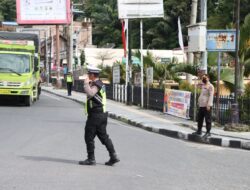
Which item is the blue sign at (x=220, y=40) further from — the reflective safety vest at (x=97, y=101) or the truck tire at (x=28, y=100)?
the truck tire at (x=28, y=100)

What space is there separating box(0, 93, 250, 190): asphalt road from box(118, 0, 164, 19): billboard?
10861 millimetres

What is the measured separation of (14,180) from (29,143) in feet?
14.5

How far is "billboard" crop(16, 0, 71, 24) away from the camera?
1929 inches

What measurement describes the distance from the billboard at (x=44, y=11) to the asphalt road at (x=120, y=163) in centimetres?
3395

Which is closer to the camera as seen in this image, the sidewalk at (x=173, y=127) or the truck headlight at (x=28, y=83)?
the sidewalk at (x=173, y=127)

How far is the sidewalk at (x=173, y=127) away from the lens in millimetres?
14117

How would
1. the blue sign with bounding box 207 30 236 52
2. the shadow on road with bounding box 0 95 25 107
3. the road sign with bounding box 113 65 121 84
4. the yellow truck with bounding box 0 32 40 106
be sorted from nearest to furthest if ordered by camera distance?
the blue sign with bounding box 207 30 236 52 < the yellow truck with bounding box 0 32 40 106 < the shadow on road with bounding box 0 95 25 107 < the road sign with bounding box 113 65 121 84

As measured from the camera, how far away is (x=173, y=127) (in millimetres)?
16906

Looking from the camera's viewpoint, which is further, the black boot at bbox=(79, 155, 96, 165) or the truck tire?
the truck tire

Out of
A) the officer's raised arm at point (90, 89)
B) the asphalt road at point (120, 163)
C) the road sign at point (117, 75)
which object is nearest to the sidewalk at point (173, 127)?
the asphalt road at point (120, 163)

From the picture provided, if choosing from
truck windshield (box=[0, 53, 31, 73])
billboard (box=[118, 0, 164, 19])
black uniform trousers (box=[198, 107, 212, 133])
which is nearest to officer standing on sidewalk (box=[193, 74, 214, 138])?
black uniform trousers (box=[198, 107, 212, 133])

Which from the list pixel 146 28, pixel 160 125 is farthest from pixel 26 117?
pixel 146 28

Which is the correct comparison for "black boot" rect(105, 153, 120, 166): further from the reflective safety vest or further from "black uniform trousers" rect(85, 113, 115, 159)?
the reflective safety vest

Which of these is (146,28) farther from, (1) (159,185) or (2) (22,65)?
(1) (159,185)
